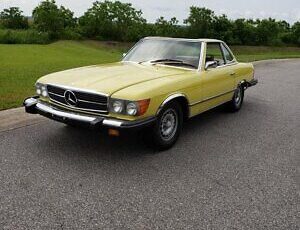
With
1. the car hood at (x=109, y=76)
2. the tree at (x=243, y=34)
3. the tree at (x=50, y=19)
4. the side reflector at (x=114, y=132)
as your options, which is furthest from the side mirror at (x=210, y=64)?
the tree at (x=243, y=34)

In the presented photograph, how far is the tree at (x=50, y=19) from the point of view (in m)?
48.3

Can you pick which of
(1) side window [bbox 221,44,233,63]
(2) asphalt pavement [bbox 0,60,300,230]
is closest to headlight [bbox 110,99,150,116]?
(2) asphalt pavement [bbox 0,60,300,230]

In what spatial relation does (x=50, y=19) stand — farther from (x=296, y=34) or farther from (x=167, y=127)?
(x=167, y=127)

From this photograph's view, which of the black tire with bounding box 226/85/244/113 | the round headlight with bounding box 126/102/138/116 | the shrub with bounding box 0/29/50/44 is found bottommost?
the shrub with bounding box 0/29/50/44

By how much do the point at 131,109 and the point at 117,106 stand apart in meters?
0.18

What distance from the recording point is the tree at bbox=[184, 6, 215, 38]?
177ft

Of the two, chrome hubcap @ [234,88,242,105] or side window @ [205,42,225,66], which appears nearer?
side window @ [205,42,225,66]

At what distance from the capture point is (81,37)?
49406 millimetres

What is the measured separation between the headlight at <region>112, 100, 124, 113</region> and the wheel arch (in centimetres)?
53

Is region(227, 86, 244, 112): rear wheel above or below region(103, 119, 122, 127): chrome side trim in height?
below

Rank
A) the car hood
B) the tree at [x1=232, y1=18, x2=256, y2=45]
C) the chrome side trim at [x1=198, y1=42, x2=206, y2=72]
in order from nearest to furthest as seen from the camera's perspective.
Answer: the car hood
the chrome side trim at [x1=198, y1=42, x2=206, y2=72]
the tree at [x1=232, y1=18, x2=256, y2=45]

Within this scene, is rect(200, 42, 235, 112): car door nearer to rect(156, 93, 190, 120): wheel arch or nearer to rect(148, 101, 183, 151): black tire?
rect(156, 93, 190, 120): wheel arch

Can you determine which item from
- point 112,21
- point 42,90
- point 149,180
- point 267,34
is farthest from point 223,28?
point 149,180

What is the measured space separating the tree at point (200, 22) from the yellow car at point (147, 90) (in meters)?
49.1
